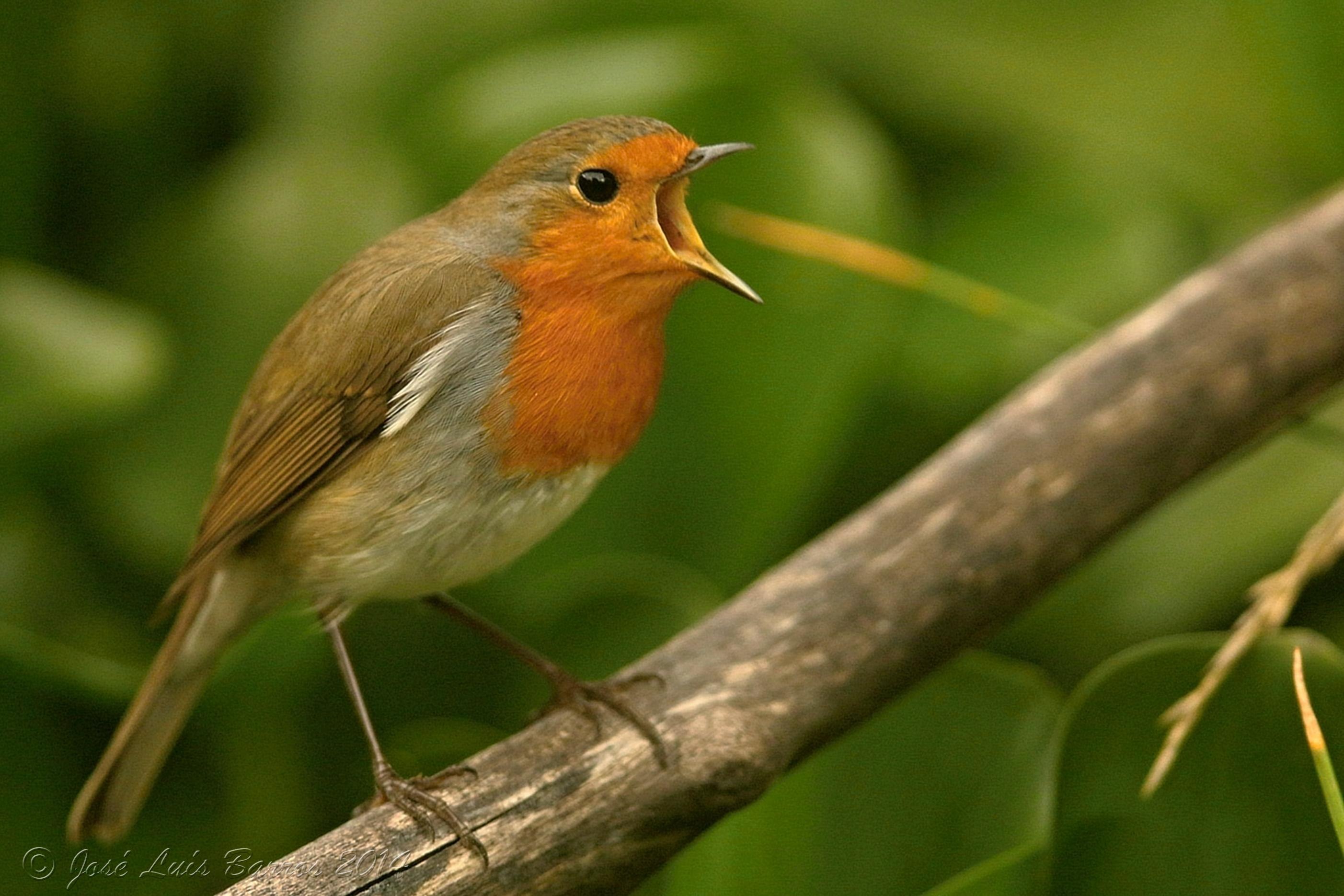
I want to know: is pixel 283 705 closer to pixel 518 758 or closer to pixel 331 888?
pixel 518 758

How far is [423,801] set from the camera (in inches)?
72.4

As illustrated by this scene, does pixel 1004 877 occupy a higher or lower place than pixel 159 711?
higher

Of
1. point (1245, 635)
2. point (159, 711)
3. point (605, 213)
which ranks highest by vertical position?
point (605, 213)

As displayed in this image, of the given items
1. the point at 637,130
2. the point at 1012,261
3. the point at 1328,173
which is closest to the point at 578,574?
the point at 637,130

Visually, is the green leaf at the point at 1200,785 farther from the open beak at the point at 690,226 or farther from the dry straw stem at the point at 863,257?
the dry straw stem at the point at 863,257

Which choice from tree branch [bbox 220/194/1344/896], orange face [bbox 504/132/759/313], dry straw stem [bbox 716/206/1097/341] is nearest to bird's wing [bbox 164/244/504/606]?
orange face [bbox 504/132/759/313]

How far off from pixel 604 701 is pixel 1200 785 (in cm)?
84

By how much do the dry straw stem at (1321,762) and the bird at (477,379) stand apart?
0.84 m

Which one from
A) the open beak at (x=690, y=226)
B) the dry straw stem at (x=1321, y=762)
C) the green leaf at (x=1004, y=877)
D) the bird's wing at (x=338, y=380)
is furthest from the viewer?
the bird's wing at (x=338, y=380)

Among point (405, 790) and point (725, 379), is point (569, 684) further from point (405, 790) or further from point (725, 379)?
point (725, 379)

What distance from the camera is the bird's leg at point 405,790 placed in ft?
5.92
